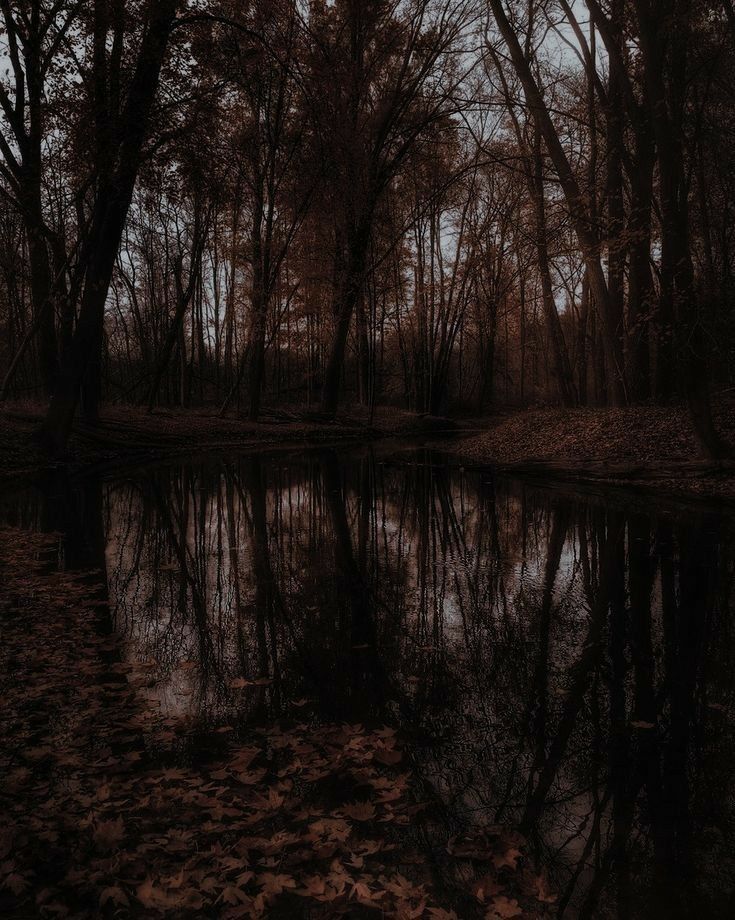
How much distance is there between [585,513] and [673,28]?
414 inches

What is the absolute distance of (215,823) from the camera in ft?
9.44

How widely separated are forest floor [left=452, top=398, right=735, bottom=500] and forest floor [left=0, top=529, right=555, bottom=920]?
10.2 metres

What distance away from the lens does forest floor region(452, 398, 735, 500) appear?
12.2 metres

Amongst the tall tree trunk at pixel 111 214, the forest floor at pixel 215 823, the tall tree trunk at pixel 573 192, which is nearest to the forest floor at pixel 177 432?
the tall tree trunk at pixel 111 214

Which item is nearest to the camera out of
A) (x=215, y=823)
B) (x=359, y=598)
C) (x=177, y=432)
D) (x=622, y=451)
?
(x=215, y=823)

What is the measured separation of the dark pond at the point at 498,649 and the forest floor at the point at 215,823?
182 mm

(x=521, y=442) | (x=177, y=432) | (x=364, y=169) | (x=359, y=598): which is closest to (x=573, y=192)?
(x=521, y=442)

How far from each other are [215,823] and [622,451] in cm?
1348

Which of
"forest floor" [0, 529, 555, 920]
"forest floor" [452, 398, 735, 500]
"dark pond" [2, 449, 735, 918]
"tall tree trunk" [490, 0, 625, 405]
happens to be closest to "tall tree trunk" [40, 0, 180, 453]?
"dark pond" [2, 449, 735, 918]

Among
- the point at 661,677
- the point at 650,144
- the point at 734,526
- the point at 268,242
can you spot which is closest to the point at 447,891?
the point at 661,677

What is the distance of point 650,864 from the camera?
2680mm

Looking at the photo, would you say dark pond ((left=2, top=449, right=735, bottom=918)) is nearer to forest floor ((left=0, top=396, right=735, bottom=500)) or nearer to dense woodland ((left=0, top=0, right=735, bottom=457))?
forest floor ((left=0, top=396, right=735, bottom=500))

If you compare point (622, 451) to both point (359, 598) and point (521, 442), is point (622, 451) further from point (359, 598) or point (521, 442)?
point (359, 598)

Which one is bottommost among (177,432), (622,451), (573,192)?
(622,451)
